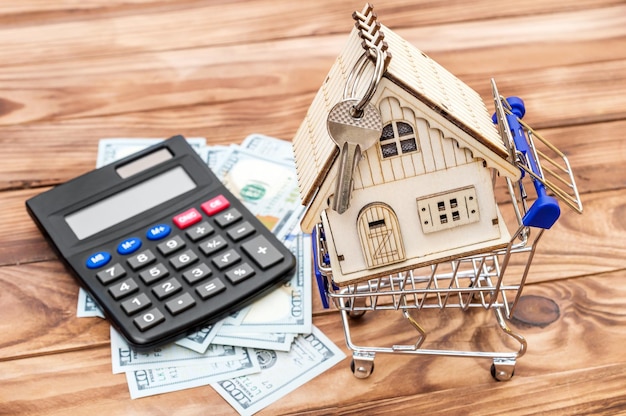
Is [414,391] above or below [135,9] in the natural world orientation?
below

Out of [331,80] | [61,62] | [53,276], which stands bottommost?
[53,276]

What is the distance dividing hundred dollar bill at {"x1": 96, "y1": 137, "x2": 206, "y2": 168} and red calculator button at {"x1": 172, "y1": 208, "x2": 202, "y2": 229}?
136mm

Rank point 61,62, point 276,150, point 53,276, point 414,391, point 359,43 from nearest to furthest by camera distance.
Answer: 1. point 359,43
2. point 414,391
3. point 53,276
4. point 276,150
5. point 61,62

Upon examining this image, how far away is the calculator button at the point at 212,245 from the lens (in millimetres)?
840

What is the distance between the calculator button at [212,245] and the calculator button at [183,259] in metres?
0.01

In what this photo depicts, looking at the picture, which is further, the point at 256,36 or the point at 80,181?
the point at 256,36

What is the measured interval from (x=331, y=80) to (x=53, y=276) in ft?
1.28

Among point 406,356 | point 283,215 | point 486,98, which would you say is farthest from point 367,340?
point 486,98

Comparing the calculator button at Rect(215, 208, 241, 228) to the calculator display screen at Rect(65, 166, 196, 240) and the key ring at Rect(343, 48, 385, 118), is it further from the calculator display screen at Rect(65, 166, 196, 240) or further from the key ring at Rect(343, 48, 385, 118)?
the key ring at Rect(343, 48, 385, 118)

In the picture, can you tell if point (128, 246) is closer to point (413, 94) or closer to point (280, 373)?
point (280, 373)

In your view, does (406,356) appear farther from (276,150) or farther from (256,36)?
(256,36)

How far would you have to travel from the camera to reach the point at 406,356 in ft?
2.56

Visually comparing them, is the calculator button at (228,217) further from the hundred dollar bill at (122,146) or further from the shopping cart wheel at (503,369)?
the shopping cart wheel at (503,369)

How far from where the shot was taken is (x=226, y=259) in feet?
2.74
